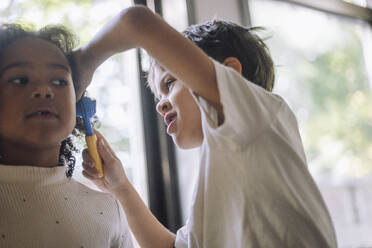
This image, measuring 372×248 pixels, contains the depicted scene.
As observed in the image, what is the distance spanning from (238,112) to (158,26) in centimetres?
16

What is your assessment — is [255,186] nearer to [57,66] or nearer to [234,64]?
[234,64]

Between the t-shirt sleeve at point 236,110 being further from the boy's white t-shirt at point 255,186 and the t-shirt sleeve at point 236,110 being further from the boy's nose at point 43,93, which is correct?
the boy's nose at point 43,93

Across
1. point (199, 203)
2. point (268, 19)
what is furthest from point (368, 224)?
point (199, 203)

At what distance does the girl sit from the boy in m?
0.06

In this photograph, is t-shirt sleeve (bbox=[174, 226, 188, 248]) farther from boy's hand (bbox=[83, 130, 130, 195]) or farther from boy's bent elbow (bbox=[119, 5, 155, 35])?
boy's bent elbow (bbox=[119, 5, 155, 35])

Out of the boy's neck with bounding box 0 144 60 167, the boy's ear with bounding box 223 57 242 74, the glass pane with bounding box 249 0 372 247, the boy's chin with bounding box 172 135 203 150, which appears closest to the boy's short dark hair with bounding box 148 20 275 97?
the boy's ear with bounding box 223 57 242 74

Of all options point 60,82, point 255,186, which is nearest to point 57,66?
point 60,82

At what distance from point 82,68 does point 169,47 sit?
0.62ft

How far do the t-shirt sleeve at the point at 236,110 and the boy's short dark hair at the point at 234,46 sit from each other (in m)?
0.21

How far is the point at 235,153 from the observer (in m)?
0.52

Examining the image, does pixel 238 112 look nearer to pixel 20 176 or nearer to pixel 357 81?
pixel 20 176

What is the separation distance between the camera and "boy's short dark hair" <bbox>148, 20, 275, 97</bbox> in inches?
28.3

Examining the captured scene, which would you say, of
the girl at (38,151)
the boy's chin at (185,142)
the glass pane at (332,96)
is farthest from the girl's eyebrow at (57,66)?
the glass pane at (332,96)

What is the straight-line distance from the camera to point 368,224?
1.64 m
